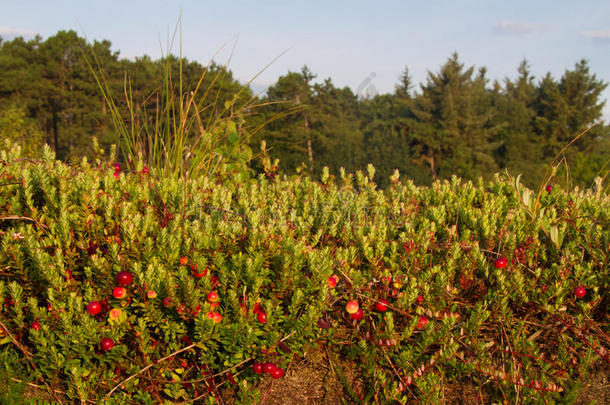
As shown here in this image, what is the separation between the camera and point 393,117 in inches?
2502

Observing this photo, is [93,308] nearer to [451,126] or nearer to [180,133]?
[180,133]

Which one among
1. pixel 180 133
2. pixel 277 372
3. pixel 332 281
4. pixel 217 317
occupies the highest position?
pixel 180 133

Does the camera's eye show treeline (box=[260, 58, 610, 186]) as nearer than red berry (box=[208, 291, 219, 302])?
No

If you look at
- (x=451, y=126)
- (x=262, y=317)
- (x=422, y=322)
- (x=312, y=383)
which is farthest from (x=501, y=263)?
(x=451, y=126)

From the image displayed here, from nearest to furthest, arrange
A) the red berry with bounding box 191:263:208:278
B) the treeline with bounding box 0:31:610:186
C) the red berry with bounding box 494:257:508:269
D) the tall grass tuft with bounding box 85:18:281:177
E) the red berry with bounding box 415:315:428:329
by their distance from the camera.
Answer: the red berry with bounding box 191:263:208:278, the red berry with bounding box 415:315:428:329, the red berry with bounding box 494:257:508:269, the tall grass tuft with bounding box 85:18:281:177, the treeline with bounding box 0:31:610:186

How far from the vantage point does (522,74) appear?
259ft

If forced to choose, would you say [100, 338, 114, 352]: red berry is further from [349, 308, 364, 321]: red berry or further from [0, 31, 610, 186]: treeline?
[0, 31, 610, 186]: treeline

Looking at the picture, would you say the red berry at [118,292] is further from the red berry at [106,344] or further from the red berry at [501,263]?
the red berry at [501,263]

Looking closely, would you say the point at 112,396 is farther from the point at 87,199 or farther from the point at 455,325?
the point at 455,325

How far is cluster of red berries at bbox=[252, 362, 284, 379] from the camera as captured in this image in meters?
1.95

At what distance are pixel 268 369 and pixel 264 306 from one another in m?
0.26

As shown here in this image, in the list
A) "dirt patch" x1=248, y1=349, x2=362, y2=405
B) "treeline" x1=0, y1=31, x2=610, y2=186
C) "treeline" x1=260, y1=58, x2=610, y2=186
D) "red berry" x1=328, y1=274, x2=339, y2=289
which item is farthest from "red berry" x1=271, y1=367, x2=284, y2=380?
"treeline" x1=260, y1=58, x2=610, y2=186

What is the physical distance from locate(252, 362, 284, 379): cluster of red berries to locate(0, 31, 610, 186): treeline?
44.0m

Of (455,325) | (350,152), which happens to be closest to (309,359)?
(455,325)
